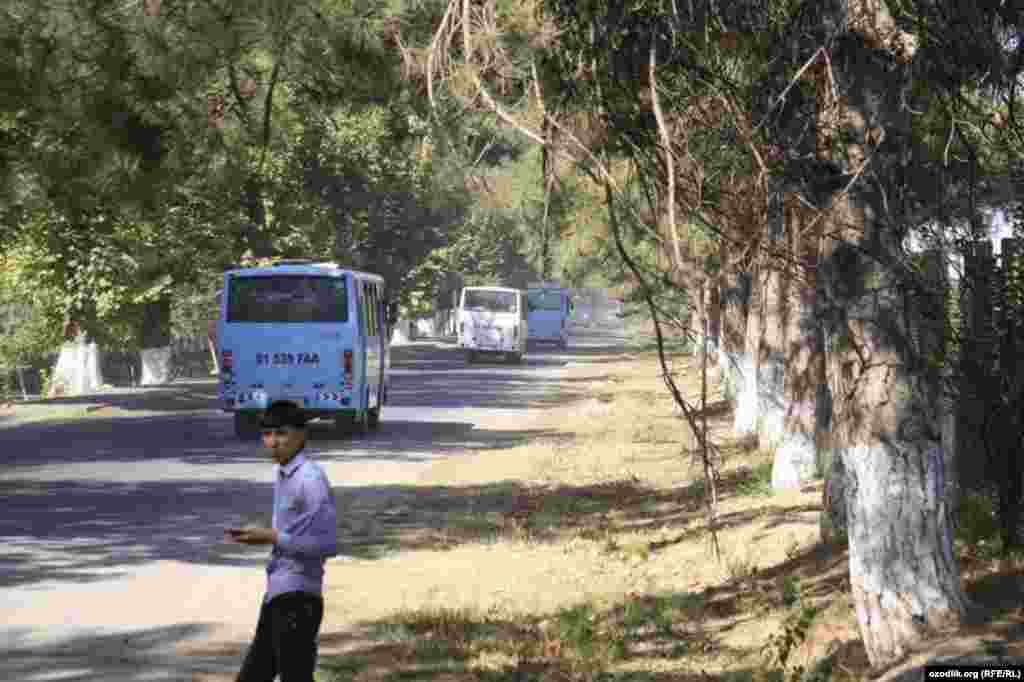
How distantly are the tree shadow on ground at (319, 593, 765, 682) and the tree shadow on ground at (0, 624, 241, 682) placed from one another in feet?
2.45

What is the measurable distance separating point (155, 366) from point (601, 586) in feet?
121

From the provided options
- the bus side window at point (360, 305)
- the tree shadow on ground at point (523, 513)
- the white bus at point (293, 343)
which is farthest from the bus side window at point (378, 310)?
the tree shadow on ground at point (523, 513)

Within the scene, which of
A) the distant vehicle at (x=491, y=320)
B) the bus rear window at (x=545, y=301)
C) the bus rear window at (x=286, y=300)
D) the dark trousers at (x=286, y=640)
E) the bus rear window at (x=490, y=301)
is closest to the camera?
the dark trousers at (x=286, y=640)

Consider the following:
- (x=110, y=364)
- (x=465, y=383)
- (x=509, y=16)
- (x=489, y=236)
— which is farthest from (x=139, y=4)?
(x=489, y=236)

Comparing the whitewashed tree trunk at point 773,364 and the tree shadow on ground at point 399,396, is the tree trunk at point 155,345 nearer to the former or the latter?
the tree shadow on ground at point 399,396

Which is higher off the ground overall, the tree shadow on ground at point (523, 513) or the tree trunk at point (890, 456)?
the tree trunk at point (890, 456)

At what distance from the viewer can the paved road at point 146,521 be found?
1046 cm

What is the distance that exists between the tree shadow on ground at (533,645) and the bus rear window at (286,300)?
16.6 m

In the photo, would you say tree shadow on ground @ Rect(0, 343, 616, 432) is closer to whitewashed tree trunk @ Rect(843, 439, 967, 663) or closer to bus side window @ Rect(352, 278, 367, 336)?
bus side window @ Rect(352, 278, 367, 336)

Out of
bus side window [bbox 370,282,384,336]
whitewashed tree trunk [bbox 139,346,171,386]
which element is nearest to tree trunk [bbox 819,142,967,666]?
bus side window [bbox 370,282,384,336]

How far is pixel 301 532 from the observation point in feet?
22.7

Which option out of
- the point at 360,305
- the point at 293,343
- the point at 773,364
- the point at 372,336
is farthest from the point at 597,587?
the point at 372,336

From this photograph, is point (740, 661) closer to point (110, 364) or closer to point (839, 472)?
point (839, 472)

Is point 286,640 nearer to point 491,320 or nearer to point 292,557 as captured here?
point 292,557
